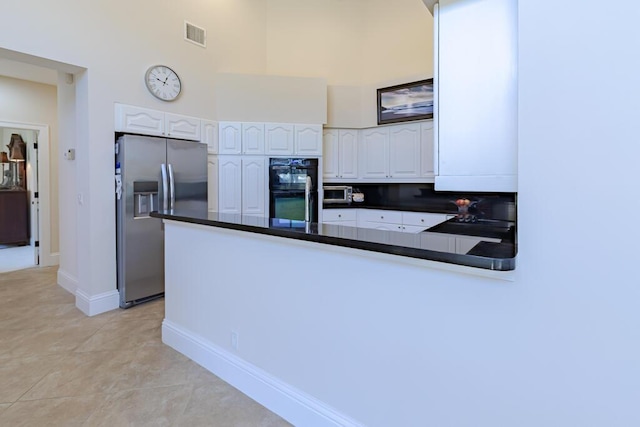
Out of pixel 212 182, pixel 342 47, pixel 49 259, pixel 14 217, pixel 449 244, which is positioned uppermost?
pixel 342 47

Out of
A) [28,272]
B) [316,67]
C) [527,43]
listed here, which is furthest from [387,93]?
[28,272]

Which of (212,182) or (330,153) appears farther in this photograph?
(330,153)

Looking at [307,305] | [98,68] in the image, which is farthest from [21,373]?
[98,68]

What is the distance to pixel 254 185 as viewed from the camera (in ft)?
15.9

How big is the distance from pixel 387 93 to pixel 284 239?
416cm

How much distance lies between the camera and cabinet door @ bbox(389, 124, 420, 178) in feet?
16.6

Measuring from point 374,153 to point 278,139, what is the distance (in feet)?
5.14

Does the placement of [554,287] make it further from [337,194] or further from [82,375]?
[337,194]

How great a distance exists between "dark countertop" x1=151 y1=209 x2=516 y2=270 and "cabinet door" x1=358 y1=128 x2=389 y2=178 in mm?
3583

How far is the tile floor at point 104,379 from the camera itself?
1870 mm

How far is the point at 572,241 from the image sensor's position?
99 centimetres

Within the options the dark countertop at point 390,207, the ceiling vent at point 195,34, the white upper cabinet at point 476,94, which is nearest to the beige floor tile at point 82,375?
the white upper cabinet at point 476,94

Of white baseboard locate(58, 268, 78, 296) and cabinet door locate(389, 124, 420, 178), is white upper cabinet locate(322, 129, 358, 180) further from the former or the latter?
white baseboard locate(58, 268, 78, 296)

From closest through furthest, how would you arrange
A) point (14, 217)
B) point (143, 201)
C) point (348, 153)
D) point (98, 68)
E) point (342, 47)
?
point (98, 68)
point (143, 201)
point (348, 153)
point (342, 47)
point (14, 217)
